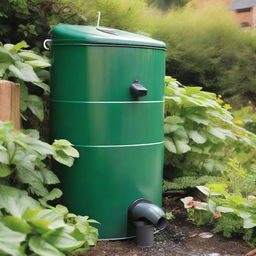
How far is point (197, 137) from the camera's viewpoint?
383cm

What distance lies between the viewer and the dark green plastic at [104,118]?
2873 millimetres

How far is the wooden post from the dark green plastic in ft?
0.94

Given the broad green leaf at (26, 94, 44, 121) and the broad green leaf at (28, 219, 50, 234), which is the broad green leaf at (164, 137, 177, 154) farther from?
the broad green leaf at (28, 219, 50, 234)

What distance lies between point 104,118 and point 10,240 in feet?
3.98

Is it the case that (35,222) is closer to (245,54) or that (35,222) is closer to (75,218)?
(75,218)

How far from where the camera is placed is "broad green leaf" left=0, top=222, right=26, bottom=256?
1760 mm

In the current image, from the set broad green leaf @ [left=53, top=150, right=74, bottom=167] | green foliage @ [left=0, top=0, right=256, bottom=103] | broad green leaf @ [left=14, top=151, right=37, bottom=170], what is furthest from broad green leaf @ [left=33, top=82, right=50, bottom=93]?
green foliage @ [left=0, top=0, right=256, bottom=103]

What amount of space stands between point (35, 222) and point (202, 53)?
17.9 feet

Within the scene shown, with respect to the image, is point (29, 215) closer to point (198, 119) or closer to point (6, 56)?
point (6, 56)

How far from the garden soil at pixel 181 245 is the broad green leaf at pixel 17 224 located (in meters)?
0.87

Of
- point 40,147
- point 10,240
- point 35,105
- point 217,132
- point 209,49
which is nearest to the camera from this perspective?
point 10,240

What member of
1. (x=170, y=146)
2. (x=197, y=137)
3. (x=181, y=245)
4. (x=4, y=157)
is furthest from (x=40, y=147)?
(x=197, y=137)

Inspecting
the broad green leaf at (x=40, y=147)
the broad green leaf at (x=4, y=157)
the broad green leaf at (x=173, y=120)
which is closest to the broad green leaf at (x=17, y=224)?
the broad green leaf at (x=4, y=157)

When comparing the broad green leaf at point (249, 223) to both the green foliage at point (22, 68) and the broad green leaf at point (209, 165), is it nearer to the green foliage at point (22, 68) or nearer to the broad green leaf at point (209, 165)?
the broad green leaf at point (209, 165)
